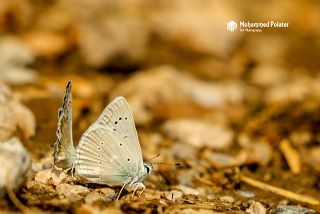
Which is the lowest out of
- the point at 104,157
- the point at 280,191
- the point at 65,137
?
the point at 280,191

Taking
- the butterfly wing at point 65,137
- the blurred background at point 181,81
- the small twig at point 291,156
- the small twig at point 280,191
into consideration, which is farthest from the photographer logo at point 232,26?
the butterfly wing at point 65,137

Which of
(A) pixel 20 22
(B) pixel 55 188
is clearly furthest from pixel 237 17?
(B) pixel 55 188

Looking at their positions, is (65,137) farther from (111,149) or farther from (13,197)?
(13,197)

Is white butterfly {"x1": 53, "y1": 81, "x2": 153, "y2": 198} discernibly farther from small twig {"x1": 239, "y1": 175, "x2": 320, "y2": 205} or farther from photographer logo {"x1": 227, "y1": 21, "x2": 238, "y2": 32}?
photographer logo {"x1": 227, "y1": 21, "x2": 238, "y2": 32}

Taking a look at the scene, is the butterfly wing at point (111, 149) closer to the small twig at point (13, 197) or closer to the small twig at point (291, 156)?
the small twig at point (13, 197)

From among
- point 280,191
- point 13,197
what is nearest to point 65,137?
point 13,197
